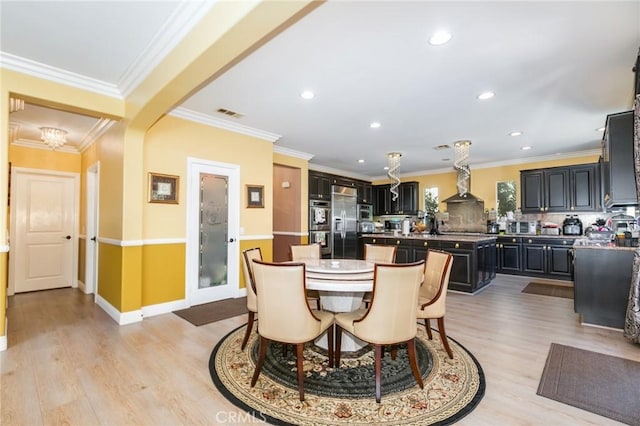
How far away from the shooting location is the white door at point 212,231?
4180 millimetres

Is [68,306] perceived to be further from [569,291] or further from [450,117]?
[569,291]

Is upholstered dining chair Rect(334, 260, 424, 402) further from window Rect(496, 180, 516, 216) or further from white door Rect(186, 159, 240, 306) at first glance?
window Rect(496, 180, 516, 216)

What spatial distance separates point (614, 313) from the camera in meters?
3.38

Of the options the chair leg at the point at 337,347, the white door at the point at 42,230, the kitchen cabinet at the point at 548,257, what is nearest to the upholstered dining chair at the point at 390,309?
the chair leg at the point at 337,347

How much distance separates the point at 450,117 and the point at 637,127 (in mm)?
1901

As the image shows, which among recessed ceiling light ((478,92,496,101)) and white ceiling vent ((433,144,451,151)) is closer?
recessed ceiling light ((478,92,496,101))

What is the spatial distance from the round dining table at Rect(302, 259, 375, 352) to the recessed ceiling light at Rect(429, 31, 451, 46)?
1968 mm

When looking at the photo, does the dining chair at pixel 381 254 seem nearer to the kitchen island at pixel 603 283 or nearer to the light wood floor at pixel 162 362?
the light wood floor at pixel 162 362

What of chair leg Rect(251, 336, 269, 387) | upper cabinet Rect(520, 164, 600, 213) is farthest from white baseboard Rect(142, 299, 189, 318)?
upper cabinet Rect(520, 164, 600, 213)

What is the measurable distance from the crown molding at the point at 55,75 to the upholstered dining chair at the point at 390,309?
3.49 metres

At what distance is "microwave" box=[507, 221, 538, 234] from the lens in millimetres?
6762

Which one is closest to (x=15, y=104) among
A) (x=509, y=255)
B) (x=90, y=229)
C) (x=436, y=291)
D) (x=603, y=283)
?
(x=90, y=229)

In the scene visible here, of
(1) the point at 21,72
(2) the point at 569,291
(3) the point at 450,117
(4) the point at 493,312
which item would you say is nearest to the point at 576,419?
(4) the point at 493,312

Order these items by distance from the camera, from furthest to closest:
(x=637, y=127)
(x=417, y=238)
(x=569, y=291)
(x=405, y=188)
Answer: (x=405, y=188) → (x=417, y=238) → (x=569, y=291) → (x=637, y=127)
